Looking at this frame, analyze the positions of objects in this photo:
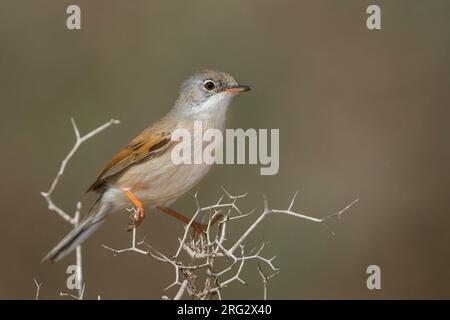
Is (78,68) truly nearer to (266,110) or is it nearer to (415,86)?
(266,110)

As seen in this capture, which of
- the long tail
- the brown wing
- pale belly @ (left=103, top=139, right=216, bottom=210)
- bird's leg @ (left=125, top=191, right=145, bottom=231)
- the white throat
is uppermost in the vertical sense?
the white throat

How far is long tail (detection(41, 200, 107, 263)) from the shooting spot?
593cm

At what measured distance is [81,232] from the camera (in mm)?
6090

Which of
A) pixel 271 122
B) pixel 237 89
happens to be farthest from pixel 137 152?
pixel 271 122

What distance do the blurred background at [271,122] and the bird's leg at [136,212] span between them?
2985mm

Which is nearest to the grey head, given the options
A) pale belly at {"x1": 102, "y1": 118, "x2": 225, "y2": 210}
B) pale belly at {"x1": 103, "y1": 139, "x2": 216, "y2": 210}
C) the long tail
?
pale belly at {"x1": 102, "y1": 118, "x2": 225, "y2": 210}

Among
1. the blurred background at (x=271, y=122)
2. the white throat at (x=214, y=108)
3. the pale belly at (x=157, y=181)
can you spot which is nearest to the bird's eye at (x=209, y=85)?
the white throat at (x=214, y=108)

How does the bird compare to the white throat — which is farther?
the white throat

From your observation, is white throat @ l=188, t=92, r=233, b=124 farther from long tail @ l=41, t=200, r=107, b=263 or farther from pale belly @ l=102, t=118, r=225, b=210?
long tail @ l=41, t=200, r=107, b=263

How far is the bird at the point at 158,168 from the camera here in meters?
5.75

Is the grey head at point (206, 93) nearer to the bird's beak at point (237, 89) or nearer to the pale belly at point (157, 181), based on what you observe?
the bird's beak at point (237, 89)

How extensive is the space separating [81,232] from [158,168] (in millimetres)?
803

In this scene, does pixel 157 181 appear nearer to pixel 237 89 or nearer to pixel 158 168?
pixel 158 168

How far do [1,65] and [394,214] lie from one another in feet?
17.0
